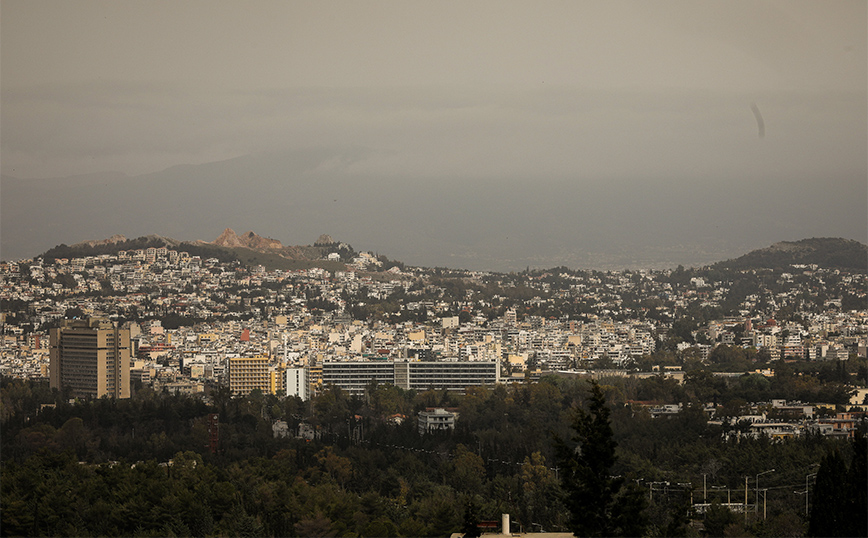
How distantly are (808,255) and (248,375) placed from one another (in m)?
59.1

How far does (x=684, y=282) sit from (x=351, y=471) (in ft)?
237


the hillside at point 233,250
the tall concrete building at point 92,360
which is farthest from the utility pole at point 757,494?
the hillside at point 233,250

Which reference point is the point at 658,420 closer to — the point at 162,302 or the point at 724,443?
the point at 724,443

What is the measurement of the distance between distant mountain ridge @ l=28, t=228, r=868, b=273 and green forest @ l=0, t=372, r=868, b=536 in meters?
53.5

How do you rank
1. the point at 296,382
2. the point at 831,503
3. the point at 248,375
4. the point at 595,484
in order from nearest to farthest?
the point at 595,484
the point at 831,503
the point at 296,382
the point at 248,375

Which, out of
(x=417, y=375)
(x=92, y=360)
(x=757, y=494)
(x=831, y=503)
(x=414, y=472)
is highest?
(x=92, y=360)

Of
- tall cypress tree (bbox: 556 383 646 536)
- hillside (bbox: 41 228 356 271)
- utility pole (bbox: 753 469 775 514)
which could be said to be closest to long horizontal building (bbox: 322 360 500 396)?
utility pole (bbox: 753 469 775 514)

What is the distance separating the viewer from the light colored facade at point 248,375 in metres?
56.2

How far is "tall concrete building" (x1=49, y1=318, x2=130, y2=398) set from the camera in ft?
184

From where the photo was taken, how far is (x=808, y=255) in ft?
331

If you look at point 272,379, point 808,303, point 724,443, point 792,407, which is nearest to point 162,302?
point 272,379

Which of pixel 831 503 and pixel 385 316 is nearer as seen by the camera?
pixel 831 503

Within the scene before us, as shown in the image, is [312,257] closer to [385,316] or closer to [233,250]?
[233,250]

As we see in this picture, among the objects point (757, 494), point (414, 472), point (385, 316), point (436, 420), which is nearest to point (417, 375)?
point (436, 420)
